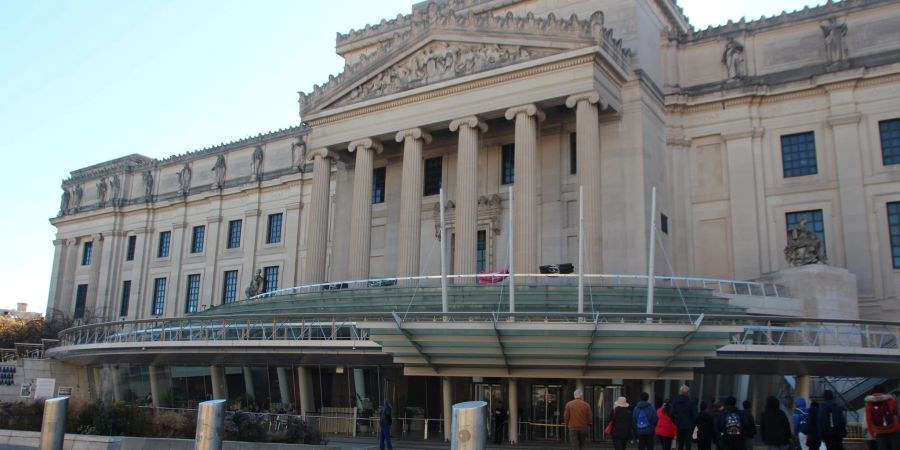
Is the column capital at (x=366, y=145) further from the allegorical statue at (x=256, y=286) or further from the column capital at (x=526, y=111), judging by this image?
the allegorical statue at (x=256, y=286)

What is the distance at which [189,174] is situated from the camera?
71.7 meters

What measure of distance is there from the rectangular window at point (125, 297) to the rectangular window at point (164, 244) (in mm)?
3979

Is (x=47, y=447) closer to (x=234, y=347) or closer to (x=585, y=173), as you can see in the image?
(x=234, y=347)

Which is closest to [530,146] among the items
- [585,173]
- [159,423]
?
[585,173]

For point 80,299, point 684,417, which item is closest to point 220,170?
point 80,299

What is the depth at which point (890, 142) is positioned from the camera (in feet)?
132

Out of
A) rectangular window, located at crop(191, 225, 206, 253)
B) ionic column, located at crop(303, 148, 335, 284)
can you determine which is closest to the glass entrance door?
ionic column, located at crop(303, 148, 335, 284)

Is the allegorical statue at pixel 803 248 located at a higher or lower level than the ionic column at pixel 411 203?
lower

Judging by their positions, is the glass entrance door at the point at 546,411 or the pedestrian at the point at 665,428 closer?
the pedestrian at the point at 665,428

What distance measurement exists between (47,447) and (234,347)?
16356mm

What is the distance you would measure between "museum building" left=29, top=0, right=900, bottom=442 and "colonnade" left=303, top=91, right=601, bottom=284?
0.11 meters

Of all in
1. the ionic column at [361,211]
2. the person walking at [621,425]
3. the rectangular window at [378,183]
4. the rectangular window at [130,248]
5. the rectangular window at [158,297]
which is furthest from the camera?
the rectangular window at [130,248]

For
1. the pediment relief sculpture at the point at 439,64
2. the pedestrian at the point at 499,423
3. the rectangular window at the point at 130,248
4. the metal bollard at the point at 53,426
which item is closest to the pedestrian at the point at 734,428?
the pedestrian at the point at 499,423

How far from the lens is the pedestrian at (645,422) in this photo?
17859 millimetres
